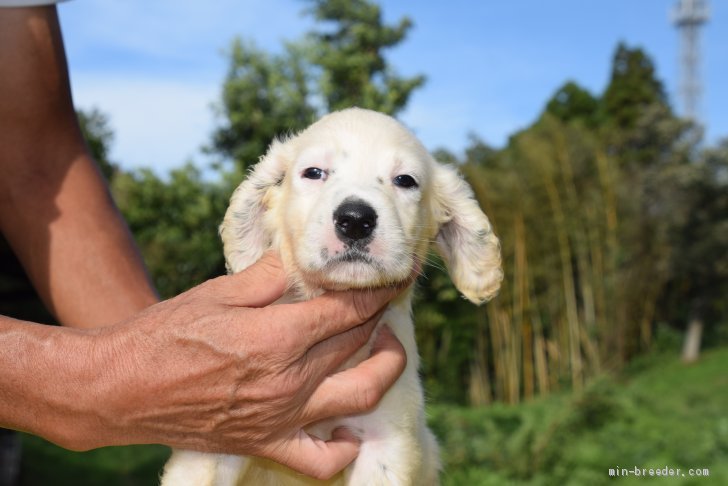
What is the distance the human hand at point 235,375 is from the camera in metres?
1.77

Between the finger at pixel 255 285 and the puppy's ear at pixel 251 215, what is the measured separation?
381 mm

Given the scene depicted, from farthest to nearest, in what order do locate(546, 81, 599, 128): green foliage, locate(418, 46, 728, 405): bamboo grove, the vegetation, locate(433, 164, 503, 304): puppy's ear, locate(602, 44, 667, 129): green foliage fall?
locate(546, 81, 599, 128): green foliage, locate(602, 44, 667, 129): green foliage, locate(418, 46, 728, 405): bamboo grove, the vegetation, locate(433, 164, 503, 304): puppy's ear

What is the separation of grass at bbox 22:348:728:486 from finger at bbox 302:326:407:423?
486 cm

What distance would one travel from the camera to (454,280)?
2.68 metres

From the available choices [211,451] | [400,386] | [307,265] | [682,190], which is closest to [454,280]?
[400,386]

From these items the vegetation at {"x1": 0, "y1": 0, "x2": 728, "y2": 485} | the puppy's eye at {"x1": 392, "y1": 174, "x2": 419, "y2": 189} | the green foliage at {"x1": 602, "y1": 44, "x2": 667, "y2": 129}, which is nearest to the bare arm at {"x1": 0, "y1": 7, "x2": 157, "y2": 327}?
the puppy's eye at {"x1": 392, "y1": 174, "x2": 419, "y2": 189}

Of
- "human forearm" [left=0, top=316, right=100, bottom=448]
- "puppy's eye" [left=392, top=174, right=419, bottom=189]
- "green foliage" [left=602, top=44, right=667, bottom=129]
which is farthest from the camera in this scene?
"green foliage" [left=602, top=44, right=667, bottom=129]

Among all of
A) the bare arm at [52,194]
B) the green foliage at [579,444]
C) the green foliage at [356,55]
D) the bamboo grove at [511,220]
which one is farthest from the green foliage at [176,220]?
the bare arm at [52,194]

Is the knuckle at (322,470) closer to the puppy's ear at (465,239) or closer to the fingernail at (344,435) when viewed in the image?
the fingernail at (344,435)

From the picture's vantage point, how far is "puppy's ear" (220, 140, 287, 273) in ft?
8.33

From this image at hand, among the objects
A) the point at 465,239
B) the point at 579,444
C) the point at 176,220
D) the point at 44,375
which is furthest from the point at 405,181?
the point at 176,220

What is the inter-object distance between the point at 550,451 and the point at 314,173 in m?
6.68

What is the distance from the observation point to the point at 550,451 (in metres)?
8.24

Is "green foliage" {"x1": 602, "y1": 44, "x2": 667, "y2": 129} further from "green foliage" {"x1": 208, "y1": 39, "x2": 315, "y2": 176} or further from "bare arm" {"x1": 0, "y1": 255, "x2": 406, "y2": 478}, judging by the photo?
"bare arm" {"x1": 0, "y1": 255, "x2": 406, "y2": 478}
